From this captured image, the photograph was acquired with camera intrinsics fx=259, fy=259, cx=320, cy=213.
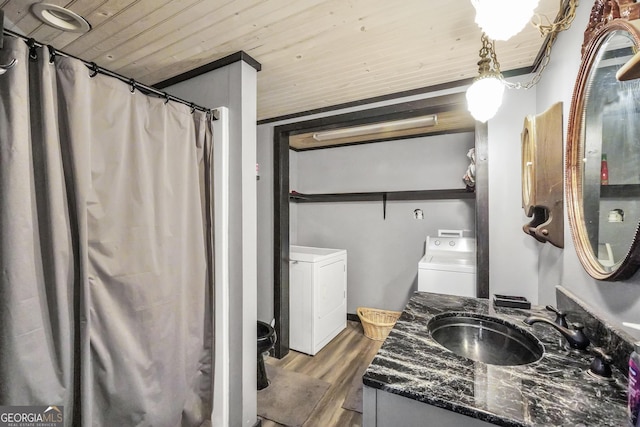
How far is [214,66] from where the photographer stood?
1.68 m

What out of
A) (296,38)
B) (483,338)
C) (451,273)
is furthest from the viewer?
(451,273)

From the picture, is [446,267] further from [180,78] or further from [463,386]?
[180,78]

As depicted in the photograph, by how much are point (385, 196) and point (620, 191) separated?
2327mm

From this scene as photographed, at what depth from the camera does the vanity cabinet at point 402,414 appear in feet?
2.26

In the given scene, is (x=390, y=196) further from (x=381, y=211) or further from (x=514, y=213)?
(x=514, y=213)

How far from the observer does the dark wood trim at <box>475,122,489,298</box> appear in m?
1.78

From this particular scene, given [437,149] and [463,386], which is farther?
[437,149]

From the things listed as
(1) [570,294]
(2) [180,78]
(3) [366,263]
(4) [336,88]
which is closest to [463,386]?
(1) [570,294]

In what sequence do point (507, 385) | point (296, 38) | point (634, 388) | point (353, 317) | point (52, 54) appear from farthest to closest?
point (353, 317) → point (296, 38) → point (52, 54) → point (507, 385) → point (634, 388)

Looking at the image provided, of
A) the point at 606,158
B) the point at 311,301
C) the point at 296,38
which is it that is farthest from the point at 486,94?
the point at 311,301

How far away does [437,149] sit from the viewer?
118 inches

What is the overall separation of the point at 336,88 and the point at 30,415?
2.31 meters

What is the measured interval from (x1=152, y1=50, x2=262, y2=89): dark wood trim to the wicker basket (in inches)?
105

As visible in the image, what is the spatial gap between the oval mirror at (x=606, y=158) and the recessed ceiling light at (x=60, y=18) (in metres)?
2.23
